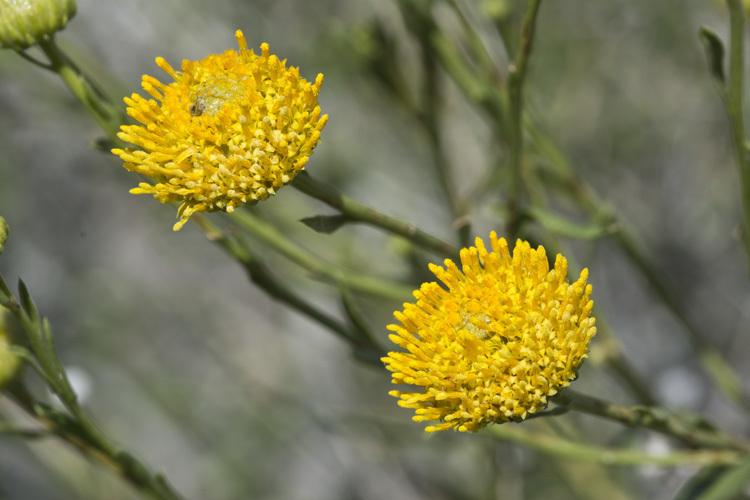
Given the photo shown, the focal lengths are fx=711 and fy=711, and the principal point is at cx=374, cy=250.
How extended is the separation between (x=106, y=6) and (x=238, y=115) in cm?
336

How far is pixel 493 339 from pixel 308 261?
0.59 meters

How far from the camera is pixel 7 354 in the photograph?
1.56 metres

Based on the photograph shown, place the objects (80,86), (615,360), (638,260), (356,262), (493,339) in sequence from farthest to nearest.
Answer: (356,262) < (615,360) < (638,260) < (80,86) < (493,339)

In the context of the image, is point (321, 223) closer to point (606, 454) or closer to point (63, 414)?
point (63, 414)

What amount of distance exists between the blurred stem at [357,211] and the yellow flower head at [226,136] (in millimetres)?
49

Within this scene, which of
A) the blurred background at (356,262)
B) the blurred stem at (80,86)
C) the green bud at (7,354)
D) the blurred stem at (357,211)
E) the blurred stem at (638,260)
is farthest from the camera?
the blurred background at (356,262)

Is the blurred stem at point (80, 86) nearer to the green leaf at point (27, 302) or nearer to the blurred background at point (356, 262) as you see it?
the green leaf at point (27, 302)

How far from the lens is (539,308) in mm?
1193

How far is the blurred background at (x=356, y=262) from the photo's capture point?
124 inches

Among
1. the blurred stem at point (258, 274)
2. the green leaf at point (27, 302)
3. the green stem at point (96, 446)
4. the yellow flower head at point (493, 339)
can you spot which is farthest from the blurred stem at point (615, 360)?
the green leaf at point (27, 302)

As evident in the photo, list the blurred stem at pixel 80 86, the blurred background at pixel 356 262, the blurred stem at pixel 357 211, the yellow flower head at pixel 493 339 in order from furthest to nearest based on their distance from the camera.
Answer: the blurred background at pixel 356 262
the blurred stem at pixel 80 86
the blurred stem at pixel 357 211
the yellow flower head at pixel 493 339

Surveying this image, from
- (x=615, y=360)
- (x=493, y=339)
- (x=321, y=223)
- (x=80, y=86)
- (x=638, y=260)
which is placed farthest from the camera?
(x=615, y=360)

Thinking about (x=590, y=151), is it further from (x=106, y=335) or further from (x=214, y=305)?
(x=106, y=335)

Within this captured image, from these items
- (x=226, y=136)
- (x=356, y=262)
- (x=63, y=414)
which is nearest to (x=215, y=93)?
(x=226, y=136)
